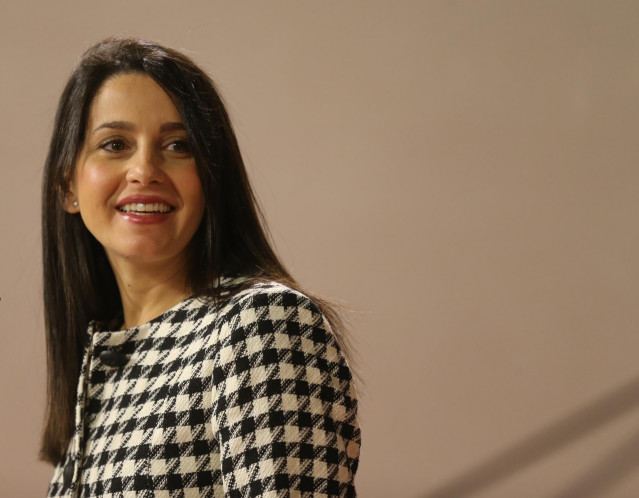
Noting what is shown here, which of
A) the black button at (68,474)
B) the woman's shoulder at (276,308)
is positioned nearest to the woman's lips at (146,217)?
the woman's shoulder at (276,308)

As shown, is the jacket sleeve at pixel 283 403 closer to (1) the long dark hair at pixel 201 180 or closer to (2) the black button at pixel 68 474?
(1) the long dark hair at pixel 201 180

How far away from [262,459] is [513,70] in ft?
6.29

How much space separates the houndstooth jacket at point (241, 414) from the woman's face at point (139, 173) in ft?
0.48

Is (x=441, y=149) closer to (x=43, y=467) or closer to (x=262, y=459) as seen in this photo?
(x=43, y=467)

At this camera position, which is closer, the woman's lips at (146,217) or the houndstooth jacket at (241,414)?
the houndstooth jacket at (241,414)

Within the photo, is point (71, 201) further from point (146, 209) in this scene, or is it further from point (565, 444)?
point (565, 444)

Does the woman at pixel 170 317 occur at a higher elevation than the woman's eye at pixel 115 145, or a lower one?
lower

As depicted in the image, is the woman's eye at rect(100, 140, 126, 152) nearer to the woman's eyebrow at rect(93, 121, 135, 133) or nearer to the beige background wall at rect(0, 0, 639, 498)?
the woman's eyebrow at rect(93, 121, 135, 133)

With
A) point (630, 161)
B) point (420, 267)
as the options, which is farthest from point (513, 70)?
point (420, 267)

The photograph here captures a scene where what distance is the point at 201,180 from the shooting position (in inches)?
56.2

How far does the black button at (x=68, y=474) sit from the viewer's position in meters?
1.45

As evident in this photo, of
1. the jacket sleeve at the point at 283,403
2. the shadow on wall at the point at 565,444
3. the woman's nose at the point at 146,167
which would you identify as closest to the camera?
the jacket sleeve at the point at 283,403

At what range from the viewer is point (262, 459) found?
43.8 inches

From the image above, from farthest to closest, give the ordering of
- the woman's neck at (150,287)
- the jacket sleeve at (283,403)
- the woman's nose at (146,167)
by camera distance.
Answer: the woman's neck at (150,287) → the woman's nose at (146,167) → the jacket sleeve at (283,403)
